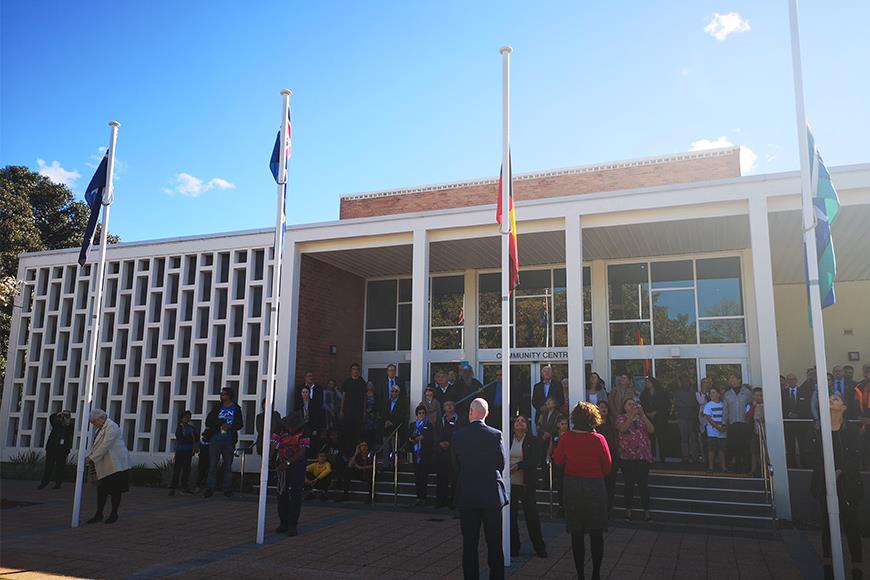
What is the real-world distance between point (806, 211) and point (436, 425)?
269 inches

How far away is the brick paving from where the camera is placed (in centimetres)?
679

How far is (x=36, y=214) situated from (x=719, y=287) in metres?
28.3

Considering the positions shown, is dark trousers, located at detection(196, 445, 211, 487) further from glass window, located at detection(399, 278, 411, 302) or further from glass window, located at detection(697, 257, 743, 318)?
glass window, located at detection(697, 257, 743, 318)

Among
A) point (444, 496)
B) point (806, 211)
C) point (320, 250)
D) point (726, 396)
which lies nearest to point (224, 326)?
point (320, 250)

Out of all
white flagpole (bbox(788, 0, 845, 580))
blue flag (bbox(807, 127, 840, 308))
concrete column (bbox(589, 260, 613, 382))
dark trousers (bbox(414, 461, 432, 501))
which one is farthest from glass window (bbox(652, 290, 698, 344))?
white flagpole (bbox(788, 0, 845, 580))

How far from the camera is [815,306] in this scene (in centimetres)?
667

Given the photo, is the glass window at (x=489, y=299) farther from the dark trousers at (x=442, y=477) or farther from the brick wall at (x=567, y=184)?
the dark trousers at (x=442, y=477)

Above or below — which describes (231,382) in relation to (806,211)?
below

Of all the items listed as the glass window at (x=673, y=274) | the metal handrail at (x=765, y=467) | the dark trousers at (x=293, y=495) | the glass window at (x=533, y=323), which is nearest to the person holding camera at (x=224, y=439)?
the dark trousers at (x=293, y=495)

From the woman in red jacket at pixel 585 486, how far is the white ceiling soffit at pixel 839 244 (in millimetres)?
7668

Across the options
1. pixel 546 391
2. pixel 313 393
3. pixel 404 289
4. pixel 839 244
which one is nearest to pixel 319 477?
pixel 313 393

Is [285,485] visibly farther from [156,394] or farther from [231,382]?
[156,394]

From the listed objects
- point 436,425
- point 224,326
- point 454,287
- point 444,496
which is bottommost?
point 444,496

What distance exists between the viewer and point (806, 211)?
6.92 meters
